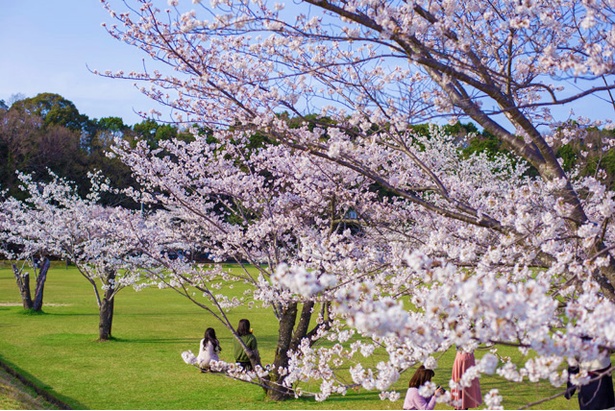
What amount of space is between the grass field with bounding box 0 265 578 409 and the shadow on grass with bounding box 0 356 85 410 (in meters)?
0.03

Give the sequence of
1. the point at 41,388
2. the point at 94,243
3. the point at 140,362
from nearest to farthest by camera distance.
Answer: the point at 41,388, the point at 140,362, the point at 94,243

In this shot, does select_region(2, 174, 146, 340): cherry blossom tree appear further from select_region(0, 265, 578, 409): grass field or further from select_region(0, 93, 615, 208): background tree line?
select_region(0, 93, 615, 208): background tree line

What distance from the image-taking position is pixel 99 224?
44.9ft

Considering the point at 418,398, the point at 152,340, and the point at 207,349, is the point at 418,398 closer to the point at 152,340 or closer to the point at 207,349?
the point at 207,349

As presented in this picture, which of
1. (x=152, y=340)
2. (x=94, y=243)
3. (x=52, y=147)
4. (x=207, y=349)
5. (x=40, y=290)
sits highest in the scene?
(x=52, y=147)

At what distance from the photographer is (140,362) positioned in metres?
11.4

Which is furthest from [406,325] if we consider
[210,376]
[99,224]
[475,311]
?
[99,224]

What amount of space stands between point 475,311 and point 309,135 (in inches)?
136

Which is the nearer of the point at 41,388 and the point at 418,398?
the point at 418,398

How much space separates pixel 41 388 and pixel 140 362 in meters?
2.38

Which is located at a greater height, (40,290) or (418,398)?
(40,290)

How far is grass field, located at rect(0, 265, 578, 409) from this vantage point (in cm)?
873

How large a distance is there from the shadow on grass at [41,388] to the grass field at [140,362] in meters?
0.03

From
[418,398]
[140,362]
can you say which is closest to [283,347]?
[418,398]
